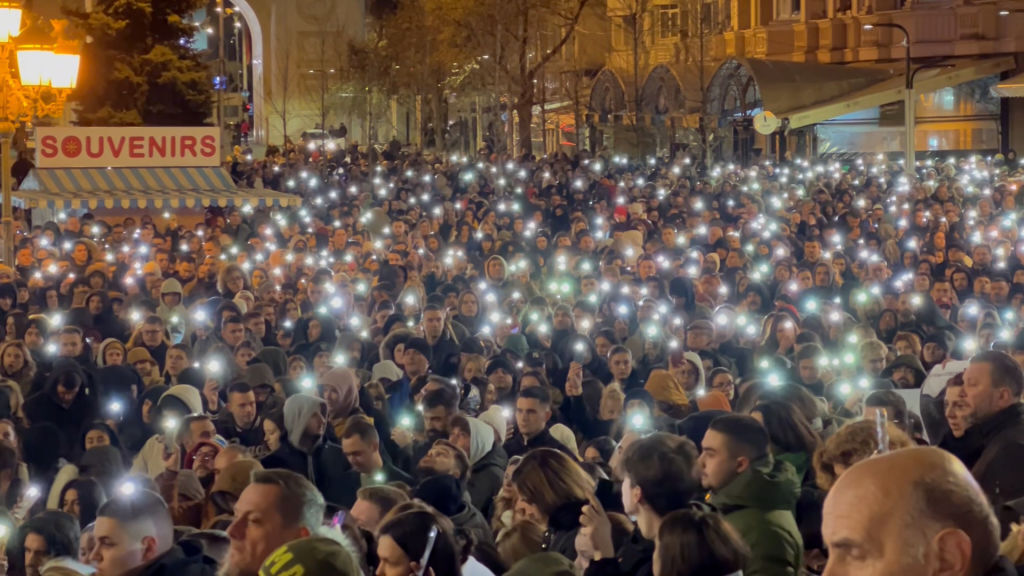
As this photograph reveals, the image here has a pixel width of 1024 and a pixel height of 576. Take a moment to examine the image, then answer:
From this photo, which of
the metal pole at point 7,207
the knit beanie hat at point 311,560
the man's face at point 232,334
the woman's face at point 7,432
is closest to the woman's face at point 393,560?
the knit beanie hat at point 311,560

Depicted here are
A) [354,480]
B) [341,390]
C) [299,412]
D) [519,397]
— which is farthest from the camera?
[341,390]

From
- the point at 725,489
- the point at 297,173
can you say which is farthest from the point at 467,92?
the point at 725,489

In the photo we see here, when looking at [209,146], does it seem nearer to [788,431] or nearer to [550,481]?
[788,431]

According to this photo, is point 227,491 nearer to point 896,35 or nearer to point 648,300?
point 648,300

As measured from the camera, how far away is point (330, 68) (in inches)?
2525

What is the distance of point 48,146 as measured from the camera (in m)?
24.9

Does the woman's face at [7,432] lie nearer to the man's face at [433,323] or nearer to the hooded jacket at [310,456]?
the hooded jacket at [310,456]

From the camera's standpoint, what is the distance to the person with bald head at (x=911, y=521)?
9.16 feet

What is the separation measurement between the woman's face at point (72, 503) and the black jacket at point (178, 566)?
1761 millimetres

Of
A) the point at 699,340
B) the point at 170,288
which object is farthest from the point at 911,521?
the point at 170,288

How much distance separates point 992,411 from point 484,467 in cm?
252

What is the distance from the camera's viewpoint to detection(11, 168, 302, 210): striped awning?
78.9ft

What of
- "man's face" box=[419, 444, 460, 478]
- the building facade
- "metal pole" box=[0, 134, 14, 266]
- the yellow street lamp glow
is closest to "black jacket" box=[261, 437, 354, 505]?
"man's face" box=[419, 444, 460, 478]

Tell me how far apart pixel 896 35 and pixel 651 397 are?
41.4 metres
